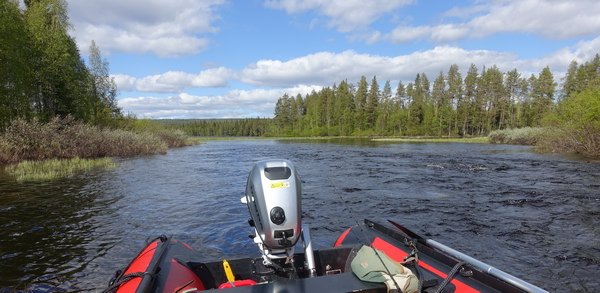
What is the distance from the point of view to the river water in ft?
21.0

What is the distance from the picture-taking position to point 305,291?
313 cm

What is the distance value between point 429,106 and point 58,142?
79.8m

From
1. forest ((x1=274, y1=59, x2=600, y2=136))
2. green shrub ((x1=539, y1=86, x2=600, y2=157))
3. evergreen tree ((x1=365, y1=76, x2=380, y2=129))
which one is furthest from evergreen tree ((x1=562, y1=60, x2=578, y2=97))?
green shrub ((x1=539, y1=86, x2=600, y2=157))

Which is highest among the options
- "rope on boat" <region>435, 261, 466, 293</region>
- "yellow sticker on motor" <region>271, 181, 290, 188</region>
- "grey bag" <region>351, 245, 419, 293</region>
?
"yellow sticker on motor" <region>271, 181, 290, 188</region>

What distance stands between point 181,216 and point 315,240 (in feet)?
13.7

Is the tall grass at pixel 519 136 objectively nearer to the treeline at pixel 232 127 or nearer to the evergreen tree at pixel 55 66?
the evergreen tree at pixel 55 66

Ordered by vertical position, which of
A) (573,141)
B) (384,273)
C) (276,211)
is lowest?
(573,141)

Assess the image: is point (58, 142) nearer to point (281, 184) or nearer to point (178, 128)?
point (281, 184)

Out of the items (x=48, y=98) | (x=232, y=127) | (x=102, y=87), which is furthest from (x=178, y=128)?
(x=232, y=127)

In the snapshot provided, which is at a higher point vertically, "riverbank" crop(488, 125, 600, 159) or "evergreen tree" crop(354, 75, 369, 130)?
"evergreen tree" crop(354, 75, 369, 130)

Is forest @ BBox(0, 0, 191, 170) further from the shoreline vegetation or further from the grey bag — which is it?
the grey bag

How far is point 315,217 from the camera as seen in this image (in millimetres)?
9914

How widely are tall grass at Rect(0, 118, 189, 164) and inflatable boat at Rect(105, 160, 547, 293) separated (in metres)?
19.8

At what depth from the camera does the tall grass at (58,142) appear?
19719 millimetres
